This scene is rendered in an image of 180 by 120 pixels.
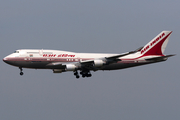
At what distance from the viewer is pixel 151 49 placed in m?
78.5

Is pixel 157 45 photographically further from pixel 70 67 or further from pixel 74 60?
pixel 70 67

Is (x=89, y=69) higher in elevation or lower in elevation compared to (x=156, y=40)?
lower

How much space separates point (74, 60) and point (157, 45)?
20760 mm

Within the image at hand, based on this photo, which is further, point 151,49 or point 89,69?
point 151,49

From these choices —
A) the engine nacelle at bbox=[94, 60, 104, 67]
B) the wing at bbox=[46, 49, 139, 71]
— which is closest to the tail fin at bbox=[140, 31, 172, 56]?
the wing at bbox=[46, 49, 139, 71]

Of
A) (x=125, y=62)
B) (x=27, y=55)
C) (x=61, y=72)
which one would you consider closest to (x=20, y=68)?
(x=27, y=55)

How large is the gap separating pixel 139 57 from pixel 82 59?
13.7 meters

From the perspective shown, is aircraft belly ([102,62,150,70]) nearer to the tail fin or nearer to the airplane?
the airplane

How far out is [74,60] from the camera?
72188 millimetres

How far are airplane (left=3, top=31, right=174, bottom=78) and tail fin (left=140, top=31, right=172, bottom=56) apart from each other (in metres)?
1.37

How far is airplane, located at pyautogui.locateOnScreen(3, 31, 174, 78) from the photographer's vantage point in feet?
228

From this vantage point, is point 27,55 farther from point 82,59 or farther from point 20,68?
point 82,59

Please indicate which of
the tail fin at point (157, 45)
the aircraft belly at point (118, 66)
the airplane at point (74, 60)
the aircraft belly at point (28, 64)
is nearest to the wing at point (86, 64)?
the airplane at point (74, 60)

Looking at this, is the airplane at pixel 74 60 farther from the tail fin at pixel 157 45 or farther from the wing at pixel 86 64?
the tail fin at pixel 157 45
